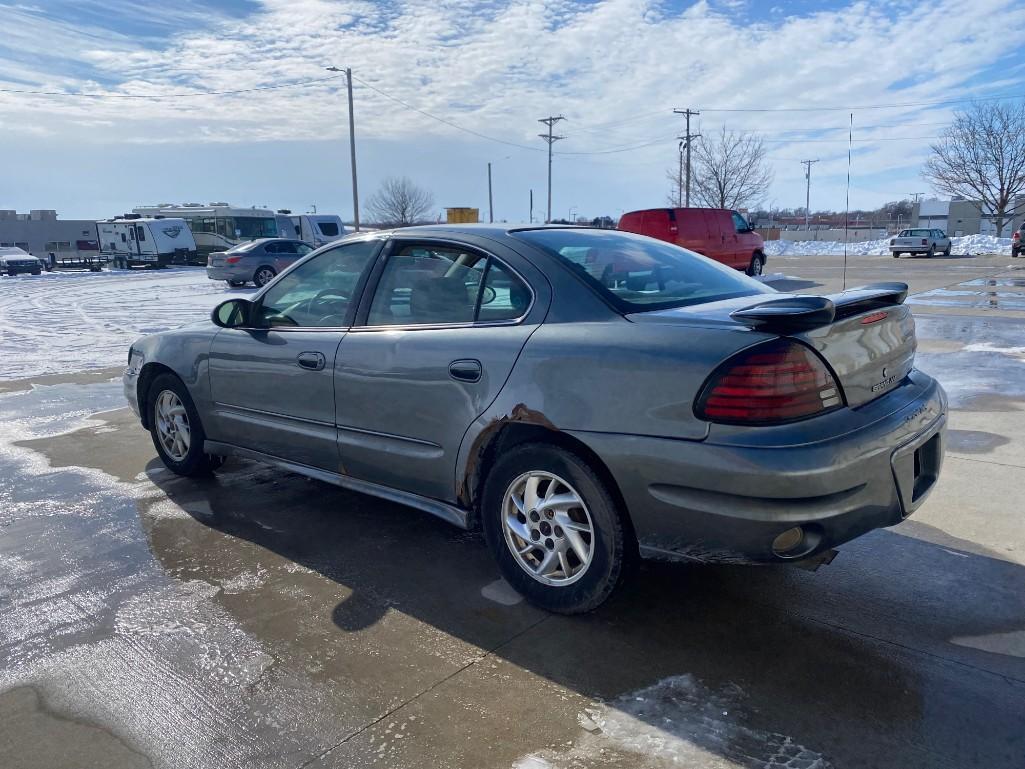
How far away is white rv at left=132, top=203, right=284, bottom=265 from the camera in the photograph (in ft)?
127

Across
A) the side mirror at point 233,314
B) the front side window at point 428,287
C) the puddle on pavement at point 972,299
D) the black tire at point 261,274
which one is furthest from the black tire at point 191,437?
the black tire at point 261,274

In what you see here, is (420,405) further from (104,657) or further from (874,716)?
(874,716)

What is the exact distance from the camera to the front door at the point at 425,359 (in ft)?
11.0

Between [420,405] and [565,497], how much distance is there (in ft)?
2.78

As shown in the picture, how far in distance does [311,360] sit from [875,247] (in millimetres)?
52154

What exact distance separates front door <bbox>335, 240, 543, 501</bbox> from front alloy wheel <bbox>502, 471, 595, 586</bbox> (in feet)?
Answer: 1.19

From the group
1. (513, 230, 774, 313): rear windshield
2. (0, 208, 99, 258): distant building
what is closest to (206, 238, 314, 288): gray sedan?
(513, 230, 774, 313): rear windshield

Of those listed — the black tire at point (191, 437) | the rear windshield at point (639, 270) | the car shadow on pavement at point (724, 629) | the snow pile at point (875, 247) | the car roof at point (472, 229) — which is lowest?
the car shadow on pavement at point (724, 629)

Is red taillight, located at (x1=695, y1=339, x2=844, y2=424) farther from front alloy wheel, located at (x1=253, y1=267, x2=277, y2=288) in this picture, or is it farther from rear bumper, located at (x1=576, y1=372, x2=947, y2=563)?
A: front alloy wheel, located at (x1=253, y1=267, x2=277, y2=288)

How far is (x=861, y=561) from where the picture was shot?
3.70 metres

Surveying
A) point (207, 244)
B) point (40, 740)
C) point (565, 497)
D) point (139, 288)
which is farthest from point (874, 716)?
point (207, 244)

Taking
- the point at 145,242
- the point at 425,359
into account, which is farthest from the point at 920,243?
the point at 425,359

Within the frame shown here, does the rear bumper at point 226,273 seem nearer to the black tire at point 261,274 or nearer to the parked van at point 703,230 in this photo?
the black tire at point 261,274

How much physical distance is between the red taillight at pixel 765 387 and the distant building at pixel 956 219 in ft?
218
